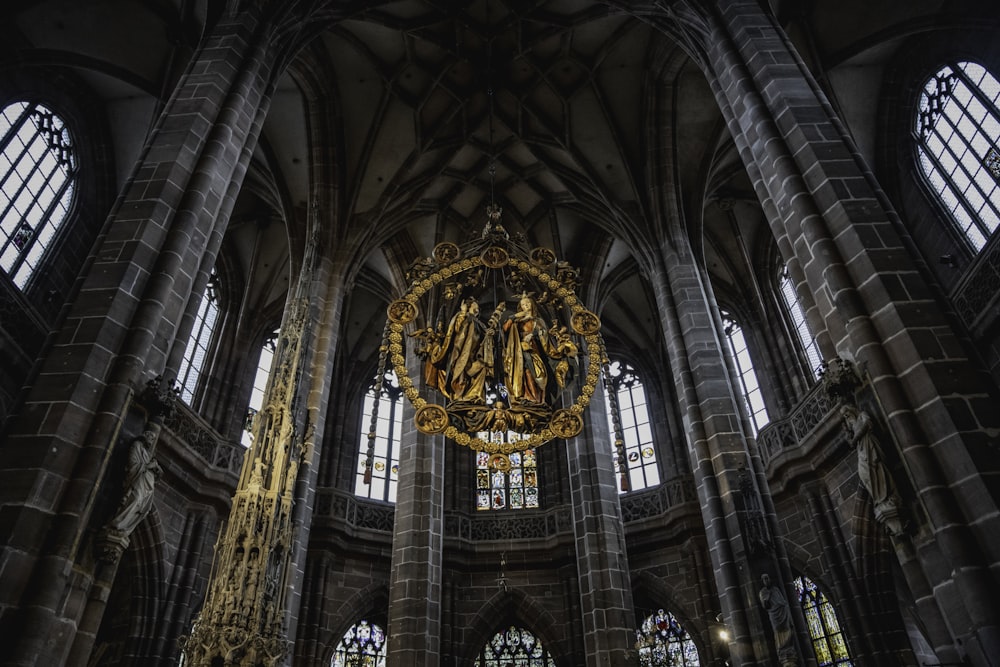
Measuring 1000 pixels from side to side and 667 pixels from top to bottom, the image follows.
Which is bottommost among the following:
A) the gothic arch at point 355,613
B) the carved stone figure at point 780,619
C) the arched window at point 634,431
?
the carved stone figure at point 780,619

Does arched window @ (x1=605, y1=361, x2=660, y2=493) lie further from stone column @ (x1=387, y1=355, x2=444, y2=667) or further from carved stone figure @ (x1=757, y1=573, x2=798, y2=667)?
carved stone figure @ (x1=757, y1=573, x2=798, y2=667)

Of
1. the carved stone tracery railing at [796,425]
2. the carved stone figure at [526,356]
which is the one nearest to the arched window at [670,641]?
the carved stone tracery railing at [796,425]

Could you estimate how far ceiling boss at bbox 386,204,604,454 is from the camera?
35.1 ft

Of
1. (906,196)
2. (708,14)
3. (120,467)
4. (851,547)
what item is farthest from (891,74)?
(120,467)

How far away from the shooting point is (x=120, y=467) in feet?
22.9

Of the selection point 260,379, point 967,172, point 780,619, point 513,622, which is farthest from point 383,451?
point 967,172

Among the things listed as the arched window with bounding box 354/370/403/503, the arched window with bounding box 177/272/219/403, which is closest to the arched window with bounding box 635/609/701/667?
the arched window with bounding box 354/370/403/503

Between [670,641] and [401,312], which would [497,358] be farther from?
[670,641]

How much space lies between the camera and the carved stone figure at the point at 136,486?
6.72 m

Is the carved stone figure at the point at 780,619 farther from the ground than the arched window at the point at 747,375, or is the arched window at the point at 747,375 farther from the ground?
the arched window at the point at 747,375

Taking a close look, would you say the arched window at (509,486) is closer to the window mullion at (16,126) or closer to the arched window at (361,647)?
the arched window at (361,647)

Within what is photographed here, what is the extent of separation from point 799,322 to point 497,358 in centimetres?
959

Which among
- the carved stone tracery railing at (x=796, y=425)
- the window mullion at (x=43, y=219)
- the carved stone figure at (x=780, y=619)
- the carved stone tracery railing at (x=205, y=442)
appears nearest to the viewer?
the carved stone figure at (x=780, y=619)

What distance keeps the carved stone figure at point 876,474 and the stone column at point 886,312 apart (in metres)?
0.20
